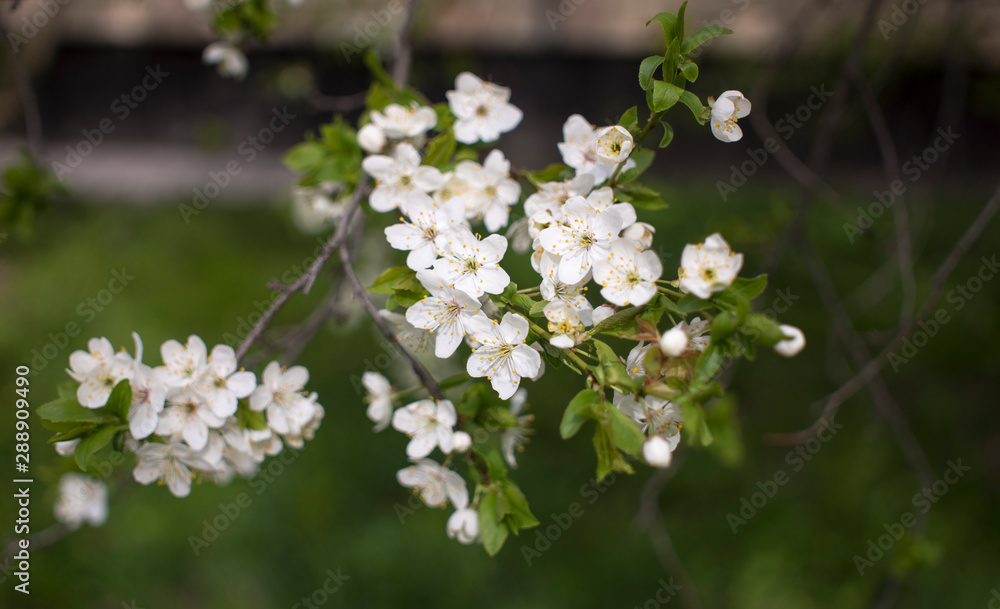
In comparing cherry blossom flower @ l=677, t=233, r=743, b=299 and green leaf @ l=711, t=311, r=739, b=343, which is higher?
cherry blossom flower @ l=677, t=233, r=743, b=299

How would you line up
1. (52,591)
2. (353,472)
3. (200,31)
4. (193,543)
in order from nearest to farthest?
(52,591) → (193,543) → (353,472) → (200,31)

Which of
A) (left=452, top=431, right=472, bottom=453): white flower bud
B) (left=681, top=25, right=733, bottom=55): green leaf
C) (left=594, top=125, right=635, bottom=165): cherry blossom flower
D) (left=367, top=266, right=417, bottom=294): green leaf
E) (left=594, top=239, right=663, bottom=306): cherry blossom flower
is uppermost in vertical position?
(left=681, top=25, right=733, bottom=55): green leaf

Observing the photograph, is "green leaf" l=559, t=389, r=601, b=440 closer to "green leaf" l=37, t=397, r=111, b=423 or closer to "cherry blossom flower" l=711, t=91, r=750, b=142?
"cherry blossom flower" l=711, t=91, r=750, b=142

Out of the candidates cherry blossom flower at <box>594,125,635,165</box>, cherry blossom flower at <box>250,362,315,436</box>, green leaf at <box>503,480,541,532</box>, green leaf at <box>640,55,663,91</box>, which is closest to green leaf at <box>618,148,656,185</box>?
cherry blossom flower at <box>594,125,635,165</box>

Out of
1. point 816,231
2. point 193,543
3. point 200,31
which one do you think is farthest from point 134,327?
point 816,231

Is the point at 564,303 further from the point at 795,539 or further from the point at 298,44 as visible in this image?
the point at 298,44

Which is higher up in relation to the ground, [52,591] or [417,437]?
[417,437]
